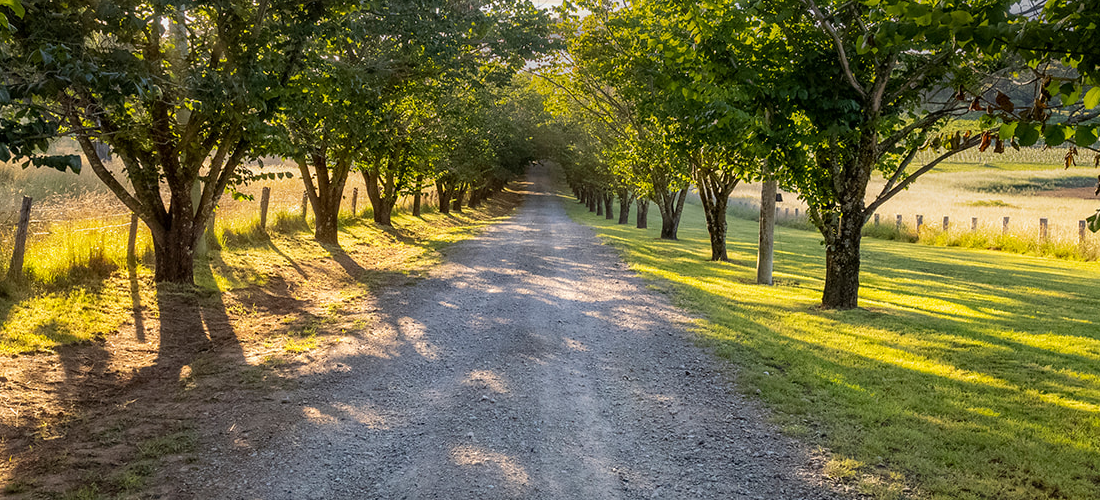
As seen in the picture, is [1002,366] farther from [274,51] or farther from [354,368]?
[274,51]

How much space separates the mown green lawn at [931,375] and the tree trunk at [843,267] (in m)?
0.31

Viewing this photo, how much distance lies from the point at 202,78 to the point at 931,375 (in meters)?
8.92

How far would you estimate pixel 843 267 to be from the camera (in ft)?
32.6

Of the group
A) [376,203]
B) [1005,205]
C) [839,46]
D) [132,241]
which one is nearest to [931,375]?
[839,46]

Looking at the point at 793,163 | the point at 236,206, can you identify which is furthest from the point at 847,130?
the point at 236,206

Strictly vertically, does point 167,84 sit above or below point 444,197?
above

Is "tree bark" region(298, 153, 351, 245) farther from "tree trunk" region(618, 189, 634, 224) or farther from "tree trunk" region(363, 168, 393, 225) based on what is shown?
"tree trunk" region(618, 189, 634, 224)

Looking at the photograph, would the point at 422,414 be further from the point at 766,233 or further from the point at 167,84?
the point at 766,233

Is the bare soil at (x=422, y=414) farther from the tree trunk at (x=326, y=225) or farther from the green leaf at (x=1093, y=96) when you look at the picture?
the tree trunk at (x=326, y=225)

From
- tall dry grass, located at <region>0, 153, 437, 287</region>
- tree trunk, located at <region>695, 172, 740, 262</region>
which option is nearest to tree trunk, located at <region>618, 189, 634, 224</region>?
tall dry grass, located at <region>0, 153, 437, 287</region>

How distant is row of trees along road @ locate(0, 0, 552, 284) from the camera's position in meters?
5.96

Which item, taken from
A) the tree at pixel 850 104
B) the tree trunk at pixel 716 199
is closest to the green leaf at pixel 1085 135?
the tree at pixel 850 104

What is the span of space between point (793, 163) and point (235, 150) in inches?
344

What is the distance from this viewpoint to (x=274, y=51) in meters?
9.34
